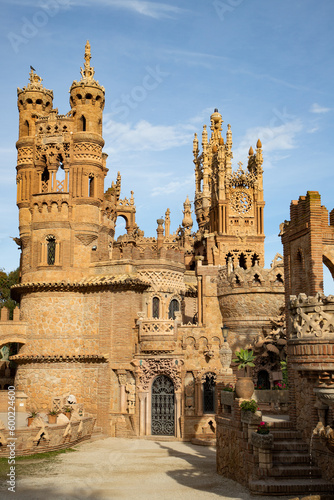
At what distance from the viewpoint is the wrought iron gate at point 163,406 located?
3195cm

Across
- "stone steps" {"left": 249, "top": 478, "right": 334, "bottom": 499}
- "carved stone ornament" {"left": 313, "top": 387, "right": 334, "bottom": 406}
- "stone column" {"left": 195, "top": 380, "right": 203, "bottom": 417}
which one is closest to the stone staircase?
"stone steps" {"left": 249, "top": 478, "right": 334, "bottom": 499}

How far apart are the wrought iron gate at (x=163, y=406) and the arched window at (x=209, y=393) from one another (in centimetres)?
169

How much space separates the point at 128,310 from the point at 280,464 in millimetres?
16462

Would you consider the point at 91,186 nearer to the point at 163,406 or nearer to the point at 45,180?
the point at 45,180

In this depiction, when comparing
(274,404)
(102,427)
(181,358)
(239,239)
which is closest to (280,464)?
(274,404)

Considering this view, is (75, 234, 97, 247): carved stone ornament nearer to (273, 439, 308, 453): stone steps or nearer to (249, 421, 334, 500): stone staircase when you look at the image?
(249, 421, 334, 500): stone staircase

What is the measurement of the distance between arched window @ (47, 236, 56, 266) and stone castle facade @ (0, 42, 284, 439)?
70mm

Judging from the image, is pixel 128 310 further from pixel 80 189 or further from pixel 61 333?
pixel 80 189

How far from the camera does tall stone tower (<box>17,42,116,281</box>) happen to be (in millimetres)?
35312

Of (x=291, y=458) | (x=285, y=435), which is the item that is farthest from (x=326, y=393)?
(x=285, y=435)

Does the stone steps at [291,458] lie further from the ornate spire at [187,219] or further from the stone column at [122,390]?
the ornate spire at [187,219]

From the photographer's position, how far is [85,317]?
3431cm

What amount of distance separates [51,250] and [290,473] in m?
21.4

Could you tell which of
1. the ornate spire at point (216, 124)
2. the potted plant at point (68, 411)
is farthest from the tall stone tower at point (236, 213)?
the potted plant at point (68, 411)
